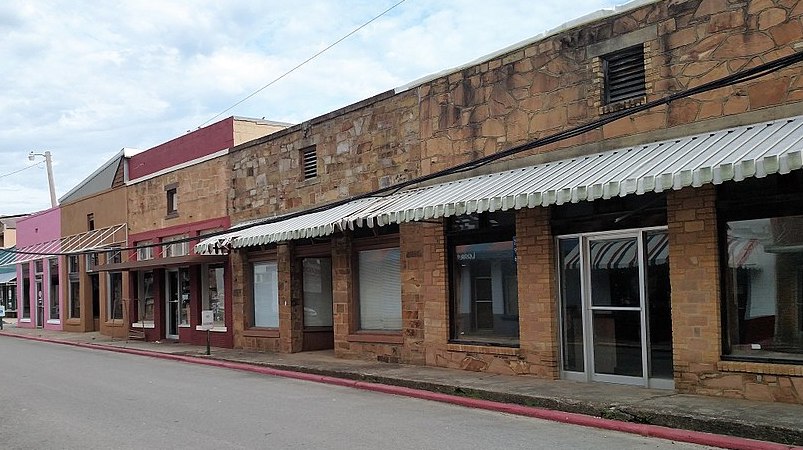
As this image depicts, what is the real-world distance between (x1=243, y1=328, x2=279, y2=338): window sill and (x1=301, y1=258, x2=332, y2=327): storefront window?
2.92ft

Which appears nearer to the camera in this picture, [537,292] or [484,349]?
[537,292]

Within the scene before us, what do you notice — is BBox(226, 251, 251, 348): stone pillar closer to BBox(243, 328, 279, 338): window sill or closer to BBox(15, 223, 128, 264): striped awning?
BBox(243, 328, 279, 338): window sill

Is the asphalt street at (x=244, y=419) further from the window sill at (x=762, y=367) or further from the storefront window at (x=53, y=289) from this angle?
the storefront window at (x=53, y=289)

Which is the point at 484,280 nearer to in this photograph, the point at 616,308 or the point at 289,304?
the point at 616,308

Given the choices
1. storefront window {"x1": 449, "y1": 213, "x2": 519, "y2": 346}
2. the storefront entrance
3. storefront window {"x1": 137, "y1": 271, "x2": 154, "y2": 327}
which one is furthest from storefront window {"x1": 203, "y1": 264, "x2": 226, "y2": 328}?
the storefront entrance

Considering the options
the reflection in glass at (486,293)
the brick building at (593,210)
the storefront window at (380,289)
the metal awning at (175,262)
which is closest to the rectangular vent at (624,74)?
the brick building at (593,210)

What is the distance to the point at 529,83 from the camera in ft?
A: 40.4

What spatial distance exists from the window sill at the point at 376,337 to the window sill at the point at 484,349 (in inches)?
64.6

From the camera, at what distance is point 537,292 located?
12.0 meters

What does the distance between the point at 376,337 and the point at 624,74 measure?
730 centimetres

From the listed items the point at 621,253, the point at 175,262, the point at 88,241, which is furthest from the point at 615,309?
the point at 88,241

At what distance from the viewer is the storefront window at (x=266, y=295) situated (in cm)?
1920

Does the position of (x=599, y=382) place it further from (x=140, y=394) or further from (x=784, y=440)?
(x=140, y=394)

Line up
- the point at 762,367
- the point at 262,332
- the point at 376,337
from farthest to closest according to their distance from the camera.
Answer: the point at 262,332, the point at 376,337, the point at 762,367
